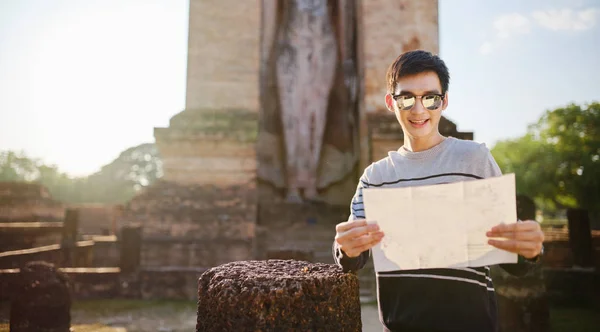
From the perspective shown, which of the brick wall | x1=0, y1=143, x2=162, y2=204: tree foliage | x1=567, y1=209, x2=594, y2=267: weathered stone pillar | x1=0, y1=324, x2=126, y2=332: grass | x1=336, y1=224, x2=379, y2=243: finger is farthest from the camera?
x1=0, y1=143, x2=162, y2=204: tree foliage

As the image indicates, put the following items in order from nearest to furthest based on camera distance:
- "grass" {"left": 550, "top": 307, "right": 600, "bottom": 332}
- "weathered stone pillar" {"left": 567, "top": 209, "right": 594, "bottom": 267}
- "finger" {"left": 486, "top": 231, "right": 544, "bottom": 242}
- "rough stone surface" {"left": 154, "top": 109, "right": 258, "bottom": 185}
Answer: "finger" {"left": 486, "top": 231, "right": 544, "bottom": 242}
"grass" {"left": 550, "top": 307, "right": 600, "bottom": 332}
"rough stone surface" {"left": 154, "top": 109, "right": 258, "bottom": 185}
"weathered stone pillar" {"left": 567, "top": 209, "right": 594, "bottom": 267}

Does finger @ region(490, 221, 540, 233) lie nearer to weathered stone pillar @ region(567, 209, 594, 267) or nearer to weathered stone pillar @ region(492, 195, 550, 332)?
weathered stone pillar @ region(492, 195, 550, 332)

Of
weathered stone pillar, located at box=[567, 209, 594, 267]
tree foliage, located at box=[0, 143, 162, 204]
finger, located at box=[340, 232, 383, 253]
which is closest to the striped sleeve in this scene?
finger, located at box=[340, 232, 383, 253]

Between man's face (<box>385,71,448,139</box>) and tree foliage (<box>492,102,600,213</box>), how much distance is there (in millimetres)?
22508

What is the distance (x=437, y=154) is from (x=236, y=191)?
13.7ft

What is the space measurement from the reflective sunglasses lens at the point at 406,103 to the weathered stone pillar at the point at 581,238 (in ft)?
20.6

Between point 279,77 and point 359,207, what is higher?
point 279,77

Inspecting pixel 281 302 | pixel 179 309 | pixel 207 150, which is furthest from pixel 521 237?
pixel 207 150

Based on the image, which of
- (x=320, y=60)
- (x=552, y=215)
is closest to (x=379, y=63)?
(x=320, y=60)

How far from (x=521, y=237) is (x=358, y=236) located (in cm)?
51

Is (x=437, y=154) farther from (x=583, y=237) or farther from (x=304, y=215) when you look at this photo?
(x=583, y=237)

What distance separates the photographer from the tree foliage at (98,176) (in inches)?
1668

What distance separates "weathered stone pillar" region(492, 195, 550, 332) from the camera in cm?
383

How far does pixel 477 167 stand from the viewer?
1.45 metres
